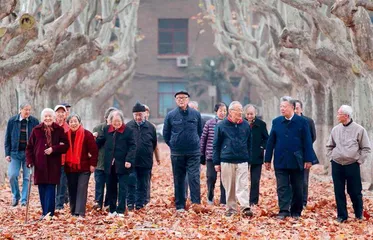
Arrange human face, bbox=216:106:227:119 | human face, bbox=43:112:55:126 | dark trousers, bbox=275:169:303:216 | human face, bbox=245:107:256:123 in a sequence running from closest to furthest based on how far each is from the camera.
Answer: human face, bbox=43:112:55:126 < dark trousers, bbox=275:169:303:216 < human face, bbox=245:107:256:123 < human face, bbox=216:106:227:119

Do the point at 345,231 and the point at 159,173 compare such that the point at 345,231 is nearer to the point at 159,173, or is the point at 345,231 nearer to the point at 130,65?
the point at 159,173

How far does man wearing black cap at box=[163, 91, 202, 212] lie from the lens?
660 inches

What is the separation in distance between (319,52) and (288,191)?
36.5 ft

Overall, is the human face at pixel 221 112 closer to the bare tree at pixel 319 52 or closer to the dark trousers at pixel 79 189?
the bare tree at pixel 319 52

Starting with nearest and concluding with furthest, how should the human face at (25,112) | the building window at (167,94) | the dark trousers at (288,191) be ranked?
the dark trousers at (288,191) < the human face at (25,112) < the building window at (167,94)

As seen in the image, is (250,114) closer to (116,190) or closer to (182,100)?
(182,100)

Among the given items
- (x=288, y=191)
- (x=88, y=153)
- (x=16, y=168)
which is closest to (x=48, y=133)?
(x=88, y=153)

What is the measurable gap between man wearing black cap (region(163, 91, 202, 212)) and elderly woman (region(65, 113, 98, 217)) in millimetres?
1816

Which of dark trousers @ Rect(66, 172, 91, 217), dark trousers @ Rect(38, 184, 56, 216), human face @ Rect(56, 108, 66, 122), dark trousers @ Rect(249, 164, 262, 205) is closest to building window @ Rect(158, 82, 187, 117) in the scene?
dark trousers @ Rect(249, 164, 262, 205)

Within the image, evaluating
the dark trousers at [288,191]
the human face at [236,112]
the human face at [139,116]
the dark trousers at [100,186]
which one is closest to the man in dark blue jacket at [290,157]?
the dark trousers at [288,191]

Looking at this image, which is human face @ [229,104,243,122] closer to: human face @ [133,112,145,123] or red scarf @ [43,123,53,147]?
human face @ [133,112,145,123]

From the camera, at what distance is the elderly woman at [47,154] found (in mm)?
14969

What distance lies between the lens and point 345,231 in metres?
13.6

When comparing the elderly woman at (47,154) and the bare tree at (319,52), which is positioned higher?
the bare tree at (319,52)
